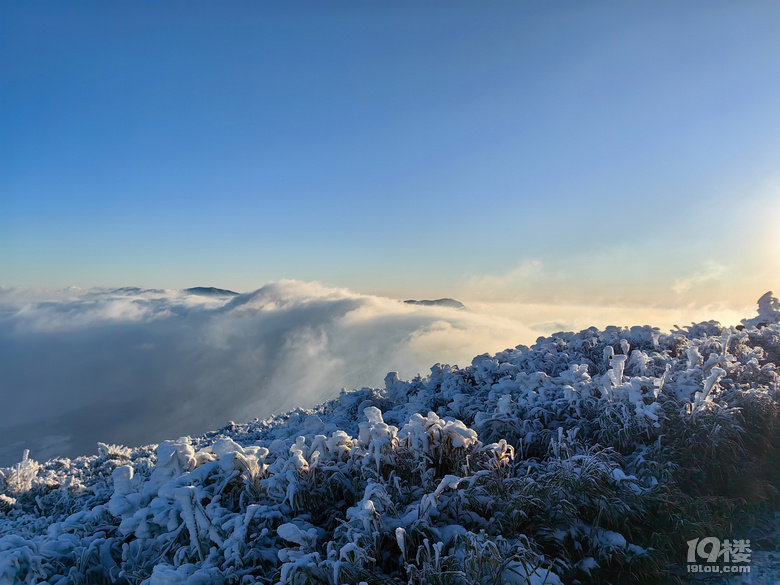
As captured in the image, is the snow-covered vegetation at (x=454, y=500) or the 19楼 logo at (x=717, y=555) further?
the 19楼 logo at (x=717, y=555)

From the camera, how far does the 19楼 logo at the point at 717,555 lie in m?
3.75

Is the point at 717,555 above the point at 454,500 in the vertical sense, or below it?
below

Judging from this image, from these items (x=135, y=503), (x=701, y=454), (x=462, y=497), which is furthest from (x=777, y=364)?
(x=135, y=503)

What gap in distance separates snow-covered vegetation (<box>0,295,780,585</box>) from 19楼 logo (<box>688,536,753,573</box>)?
3.6 inches

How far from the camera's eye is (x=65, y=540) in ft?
12.9

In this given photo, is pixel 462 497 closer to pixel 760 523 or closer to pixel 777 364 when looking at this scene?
pixel 760 523

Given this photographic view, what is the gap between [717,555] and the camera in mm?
3861

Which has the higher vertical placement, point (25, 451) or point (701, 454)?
point (701, 454)

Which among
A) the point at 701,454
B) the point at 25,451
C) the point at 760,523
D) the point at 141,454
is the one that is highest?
the point at 701,454

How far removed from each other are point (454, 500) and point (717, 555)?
2.36m

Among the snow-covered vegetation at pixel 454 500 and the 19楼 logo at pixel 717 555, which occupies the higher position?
the snow-covered vegetation at pixel 454 500

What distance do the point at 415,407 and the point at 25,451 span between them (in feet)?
30.6

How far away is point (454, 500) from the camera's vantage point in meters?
3.94

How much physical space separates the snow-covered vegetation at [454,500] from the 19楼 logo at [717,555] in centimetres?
9
